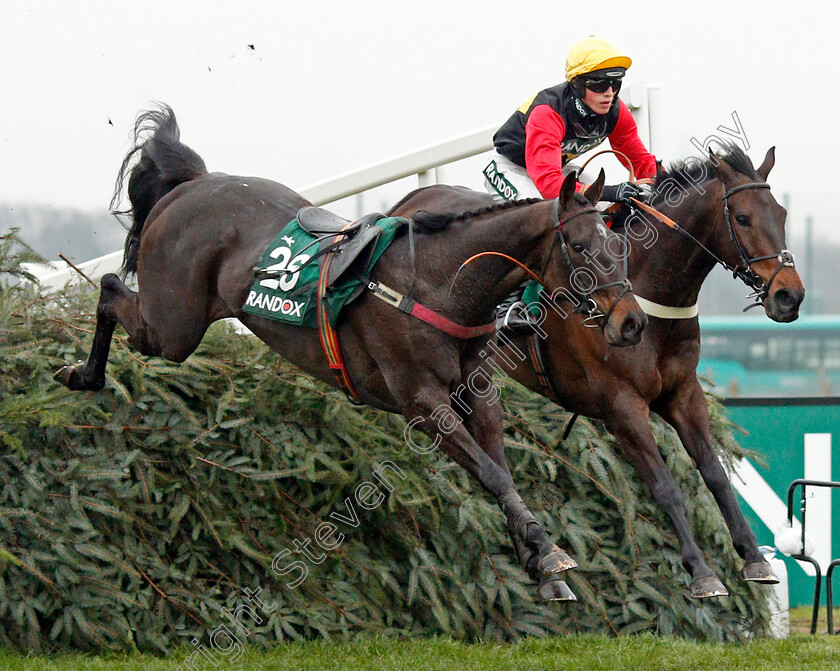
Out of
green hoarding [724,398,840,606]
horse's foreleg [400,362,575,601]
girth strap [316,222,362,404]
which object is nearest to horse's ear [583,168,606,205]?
horse's foreleg [400,362,575,601]

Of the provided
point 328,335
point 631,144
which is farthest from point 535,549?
point 631,144

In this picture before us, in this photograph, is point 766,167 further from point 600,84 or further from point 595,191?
point 595,191

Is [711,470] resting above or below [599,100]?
below

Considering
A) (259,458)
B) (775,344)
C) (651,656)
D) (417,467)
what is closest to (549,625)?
(651,656)

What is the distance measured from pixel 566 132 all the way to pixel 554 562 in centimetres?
196

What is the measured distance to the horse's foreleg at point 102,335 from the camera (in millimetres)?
4758

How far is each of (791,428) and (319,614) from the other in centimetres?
379

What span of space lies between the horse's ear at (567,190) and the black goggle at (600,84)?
3.12 ft

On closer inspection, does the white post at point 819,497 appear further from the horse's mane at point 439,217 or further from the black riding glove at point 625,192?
the horse's mane at point 439,217

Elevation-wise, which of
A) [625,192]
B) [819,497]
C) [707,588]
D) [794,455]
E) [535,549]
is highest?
[625,192]

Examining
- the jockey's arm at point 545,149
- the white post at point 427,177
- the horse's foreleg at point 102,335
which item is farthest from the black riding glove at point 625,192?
the white post at point 427,177

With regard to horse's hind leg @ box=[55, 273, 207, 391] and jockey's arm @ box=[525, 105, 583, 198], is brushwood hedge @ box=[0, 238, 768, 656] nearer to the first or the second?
horse's hind leg @ box=[55, 273, 207, 391]

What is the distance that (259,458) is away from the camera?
5.01 meters

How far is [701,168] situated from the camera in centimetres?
429
